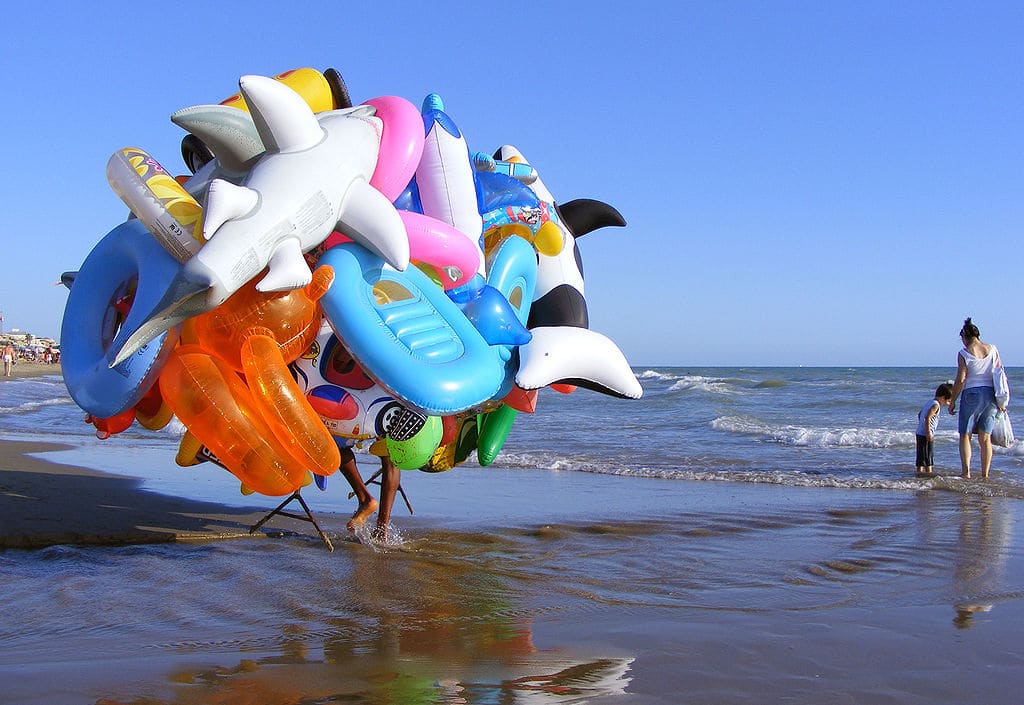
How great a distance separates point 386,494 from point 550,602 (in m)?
1.87

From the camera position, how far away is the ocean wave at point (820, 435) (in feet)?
52.7

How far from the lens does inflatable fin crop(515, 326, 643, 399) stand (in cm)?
496

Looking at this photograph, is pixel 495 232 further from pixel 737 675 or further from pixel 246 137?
pixel 737 675

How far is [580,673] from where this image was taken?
3797mm

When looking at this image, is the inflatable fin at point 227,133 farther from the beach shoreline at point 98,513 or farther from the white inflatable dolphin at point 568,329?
the beach shoreline at point 98,513

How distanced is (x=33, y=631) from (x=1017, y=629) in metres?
4.37

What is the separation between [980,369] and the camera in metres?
10.7

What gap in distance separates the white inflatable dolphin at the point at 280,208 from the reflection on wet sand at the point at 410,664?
4.69ft

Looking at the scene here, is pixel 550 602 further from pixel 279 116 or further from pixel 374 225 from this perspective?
pixel 279 116

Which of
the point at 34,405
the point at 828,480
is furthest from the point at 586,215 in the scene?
the point at 34,405

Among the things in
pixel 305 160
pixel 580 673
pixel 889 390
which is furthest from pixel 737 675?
pixel 889 390

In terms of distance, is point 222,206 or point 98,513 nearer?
point 222,206

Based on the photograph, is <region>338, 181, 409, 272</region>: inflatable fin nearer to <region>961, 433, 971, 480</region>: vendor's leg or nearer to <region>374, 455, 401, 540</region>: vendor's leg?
<region>374, 455, 401, 540</region>: vendor's leg

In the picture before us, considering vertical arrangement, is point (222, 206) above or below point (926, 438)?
above
